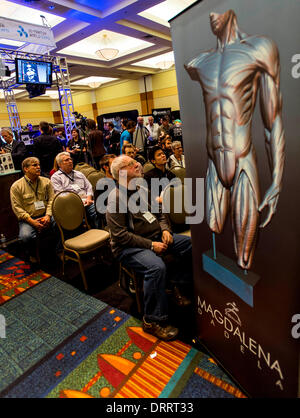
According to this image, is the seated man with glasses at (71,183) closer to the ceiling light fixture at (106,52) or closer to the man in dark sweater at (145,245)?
the man in dark sweater at (145,245)

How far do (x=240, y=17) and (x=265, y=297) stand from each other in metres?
1.16

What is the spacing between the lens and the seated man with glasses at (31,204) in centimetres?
315

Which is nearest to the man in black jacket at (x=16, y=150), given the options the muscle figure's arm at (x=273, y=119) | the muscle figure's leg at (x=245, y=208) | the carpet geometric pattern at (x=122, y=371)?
the carpet geometric pattern at (x=122, y=371)

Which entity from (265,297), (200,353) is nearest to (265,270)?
(265,297)

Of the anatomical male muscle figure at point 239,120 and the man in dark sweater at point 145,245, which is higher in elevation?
the anatomical male muscle figure at point 239,120

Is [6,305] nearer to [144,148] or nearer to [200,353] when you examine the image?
[200,353]

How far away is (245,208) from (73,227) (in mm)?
2188

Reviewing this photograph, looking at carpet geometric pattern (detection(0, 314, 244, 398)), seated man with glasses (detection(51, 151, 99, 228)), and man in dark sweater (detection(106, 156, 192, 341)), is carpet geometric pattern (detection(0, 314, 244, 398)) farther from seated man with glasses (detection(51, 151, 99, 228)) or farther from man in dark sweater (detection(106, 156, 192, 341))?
seated man with glasses (detection(51, 151, 99, 228))

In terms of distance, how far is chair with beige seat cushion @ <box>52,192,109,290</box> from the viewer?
8.66ft

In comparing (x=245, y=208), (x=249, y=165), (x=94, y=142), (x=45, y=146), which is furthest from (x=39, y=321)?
(x=94, y=142)

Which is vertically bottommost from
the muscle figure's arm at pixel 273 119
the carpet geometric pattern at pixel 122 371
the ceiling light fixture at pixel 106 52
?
the carpet geometric pattern at pixel 122 371

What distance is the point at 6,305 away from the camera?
252cm

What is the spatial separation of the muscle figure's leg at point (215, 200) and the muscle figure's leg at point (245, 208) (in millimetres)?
62

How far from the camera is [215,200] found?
1.36 metres
